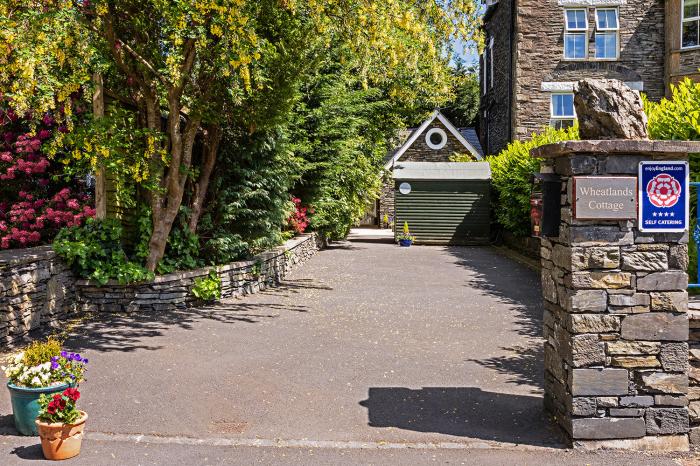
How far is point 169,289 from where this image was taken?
11.2 meters

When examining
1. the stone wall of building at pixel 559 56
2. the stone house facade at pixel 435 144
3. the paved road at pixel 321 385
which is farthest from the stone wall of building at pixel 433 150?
the paved road at pixel 321 385

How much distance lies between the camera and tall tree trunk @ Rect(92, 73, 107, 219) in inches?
431

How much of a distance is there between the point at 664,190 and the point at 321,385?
3.87m

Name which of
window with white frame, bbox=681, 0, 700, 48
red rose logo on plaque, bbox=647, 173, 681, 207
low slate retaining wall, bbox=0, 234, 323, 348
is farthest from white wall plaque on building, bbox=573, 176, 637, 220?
window with white frame, bbox=681, 0, 700, 48

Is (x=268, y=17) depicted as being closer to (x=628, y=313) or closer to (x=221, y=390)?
(x=221, y=390)

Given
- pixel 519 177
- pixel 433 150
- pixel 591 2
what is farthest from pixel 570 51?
pixel 519 177

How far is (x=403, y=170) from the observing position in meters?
25.9

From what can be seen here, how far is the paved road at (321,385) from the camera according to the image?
536cm

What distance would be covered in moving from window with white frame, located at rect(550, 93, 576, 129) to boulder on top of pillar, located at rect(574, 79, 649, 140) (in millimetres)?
20442

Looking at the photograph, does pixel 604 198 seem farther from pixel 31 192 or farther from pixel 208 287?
pixel 31 192

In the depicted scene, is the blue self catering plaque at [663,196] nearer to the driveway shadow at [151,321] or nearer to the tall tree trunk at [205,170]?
the driveway shadow at [151,321]

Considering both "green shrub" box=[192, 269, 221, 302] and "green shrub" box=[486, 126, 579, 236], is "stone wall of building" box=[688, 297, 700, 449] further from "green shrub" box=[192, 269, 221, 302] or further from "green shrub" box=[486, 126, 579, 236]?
"green shrub" box=[486, 126, 579, 236]

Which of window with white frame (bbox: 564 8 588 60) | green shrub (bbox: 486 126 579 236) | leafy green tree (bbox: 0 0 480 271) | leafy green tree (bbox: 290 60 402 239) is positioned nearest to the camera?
leafy green tree (bbox: 0 0 480 271)

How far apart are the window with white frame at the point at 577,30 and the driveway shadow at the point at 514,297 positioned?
8.08 metres
